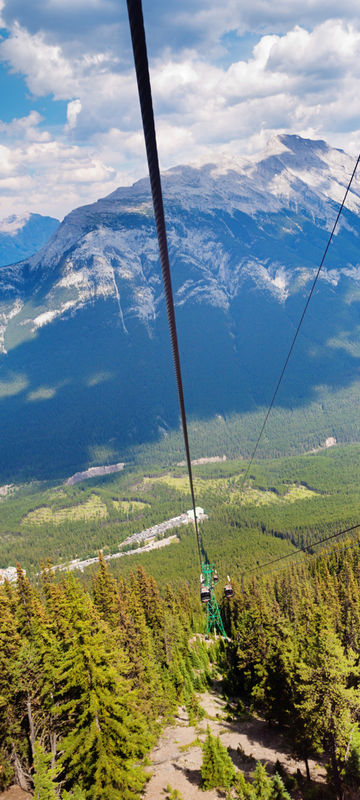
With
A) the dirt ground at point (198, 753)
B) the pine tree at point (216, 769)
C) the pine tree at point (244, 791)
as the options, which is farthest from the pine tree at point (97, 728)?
the pine tree at point (216, 769)

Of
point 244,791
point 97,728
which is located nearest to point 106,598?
point 244,791

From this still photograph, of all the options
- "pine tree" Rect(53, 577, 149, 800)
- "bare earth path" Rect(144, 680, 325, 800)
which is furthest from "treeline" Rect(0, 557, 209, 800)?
"bare earth path" Rect(144, 680, 325, 800)

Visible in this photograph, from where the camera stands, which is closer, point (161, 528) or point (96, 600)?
point (96, 600)

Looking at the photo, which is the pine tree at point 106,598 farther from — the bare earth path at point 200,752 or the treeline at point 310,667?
the treeline at point 310,667

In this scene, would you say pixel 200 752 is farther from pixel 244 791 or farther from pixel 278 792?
pixel 278 792

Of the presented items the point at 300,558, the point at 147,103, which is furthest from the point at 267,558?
the point at 147,103

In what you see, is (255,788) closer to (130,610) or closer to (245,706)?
(130,610)

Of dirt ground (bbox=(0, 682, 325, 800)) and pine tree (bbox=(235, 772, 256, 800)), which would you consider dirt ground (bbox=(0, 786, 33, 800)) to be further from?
pine tree (bbox=(235, 772, 256, 800))
